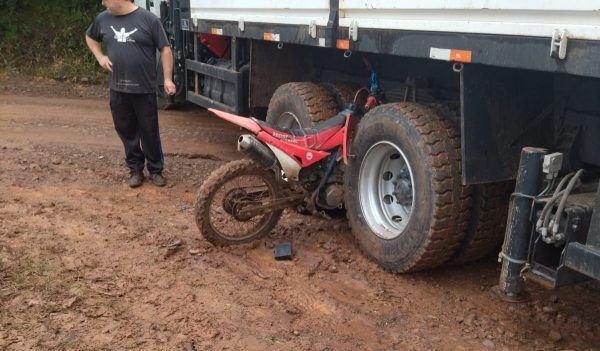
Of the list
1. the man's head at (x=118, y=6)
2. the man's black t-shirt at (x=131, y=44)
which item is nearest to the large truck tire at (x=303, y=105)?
the man's black t-shirt at (x=131, y=44)

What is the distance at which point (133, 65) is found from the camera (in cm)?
535

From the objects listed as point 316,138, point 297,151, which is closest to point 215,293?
point 297,151

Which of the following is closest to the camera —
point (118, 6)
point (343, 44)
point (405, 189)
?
point (405, 189)

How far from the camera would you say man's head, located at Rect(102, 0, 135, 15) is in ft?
17.1

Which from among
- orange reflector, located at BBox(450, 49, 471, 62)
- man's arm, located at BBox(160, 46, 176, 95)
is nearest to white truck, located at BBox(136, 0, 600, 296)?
orange reflector, located at BBox(450, 49, 471, 62)

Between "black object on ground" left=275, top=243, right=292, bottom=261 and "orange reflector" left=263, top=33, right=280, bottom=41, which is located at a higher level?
"orange reflector" left=263, top=33, right=280, bottom=41

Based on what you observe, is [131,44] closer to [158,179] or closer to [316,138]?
[158,179]

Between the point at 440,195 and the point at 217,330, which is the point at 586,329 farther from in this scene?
the point at 217,330

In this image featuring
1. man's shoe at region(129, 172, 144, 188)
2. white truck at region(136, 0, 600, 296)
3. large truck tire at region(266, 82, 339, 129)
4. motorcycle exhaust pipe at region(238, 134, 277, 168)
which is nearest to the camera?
white truck at region(136, 0, 600, 296)

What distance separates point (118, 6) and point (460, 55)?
329cm

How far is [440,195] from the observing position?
3.43 meters

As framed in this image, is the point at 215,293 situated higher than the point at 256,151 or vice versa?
the point at 256,151

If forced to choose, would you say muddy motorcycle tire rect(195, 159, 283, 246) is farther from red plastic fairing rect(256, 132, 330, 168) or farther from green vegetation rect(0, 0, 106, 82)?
green vegetation rect(0, 0, 106, 82)

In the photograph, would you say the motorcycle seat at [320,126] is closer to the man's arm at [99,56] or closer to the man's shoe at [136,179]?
the man's arm at [99,56]
